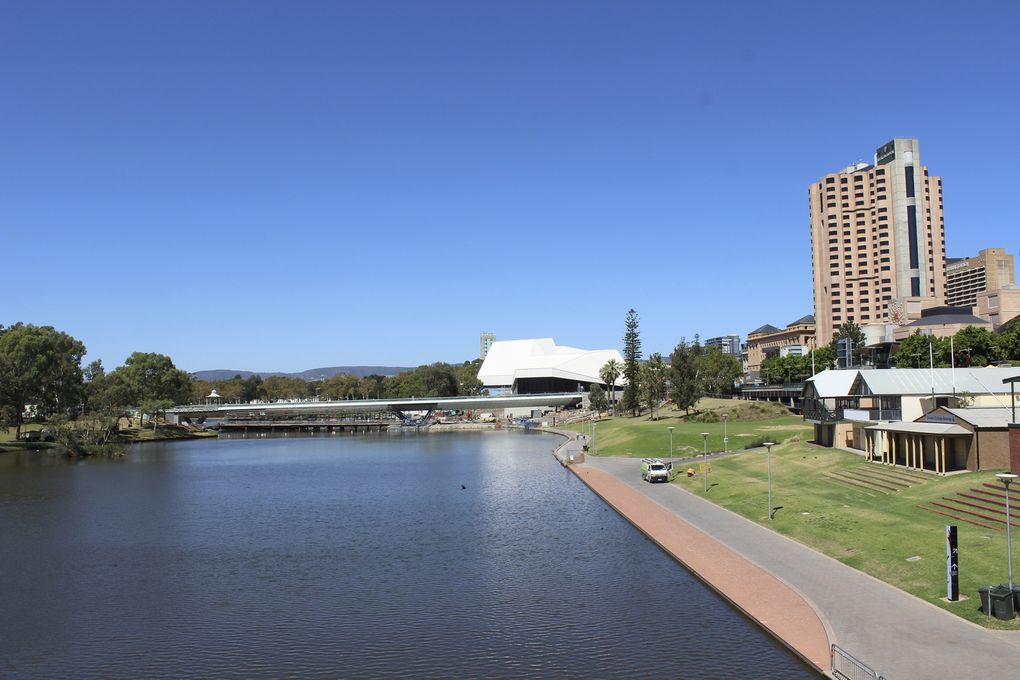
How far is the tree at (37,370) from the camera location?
348 feet

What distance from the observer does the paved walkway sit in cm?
1745

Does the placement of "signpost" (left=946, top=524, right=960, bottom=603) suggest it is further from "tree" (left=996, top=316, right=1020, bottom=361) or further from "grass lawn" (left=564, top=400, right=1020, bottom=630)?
"tree" (left=996, top=316, right=1020, bottom=361)

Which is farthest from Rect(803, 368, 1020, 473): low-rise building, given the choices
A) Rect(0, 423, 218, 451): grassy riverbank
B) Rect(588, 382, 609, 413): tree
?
Rect(0, 423, 218, 451): grassy riverbank

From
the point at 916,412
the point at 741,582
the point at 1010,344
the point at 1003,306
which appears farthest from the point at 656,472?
the point at 1003,306

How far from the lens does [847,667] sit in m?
17.5

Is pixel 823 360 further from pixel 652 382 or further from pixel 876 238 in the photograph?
pixel 876 238

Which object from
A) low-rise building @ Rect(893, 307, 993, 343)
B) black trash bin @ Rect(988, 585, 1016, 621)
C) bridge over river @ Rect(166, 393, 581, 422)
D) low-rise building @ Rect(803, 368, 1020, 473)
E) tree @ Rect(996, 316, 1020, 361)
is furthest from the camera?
bridge over river @ Rect(166, 393, 581, 422)

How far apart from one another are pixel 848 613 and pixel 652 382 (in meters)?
96.2

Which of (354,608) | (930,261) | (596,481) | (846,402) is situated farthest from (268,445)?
(930,261)

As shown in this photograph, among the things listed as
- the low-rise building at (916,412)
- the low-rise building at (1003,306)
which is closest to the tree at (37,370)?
the low-rise building at (916,412)

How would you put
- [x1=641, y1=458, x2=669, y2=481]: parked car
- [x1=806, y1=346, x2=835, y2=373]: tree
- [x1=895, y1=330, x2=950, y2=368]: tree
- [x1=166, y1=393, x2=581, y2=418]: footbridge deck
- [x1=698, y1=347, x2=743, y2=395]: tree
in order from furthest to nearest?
[x1=166, y1=393, x2=581, y2=418]: footbridge deck < [x1=698, y1=347, x2=743, y2=395]: tree < [x1=806, y1=346, x2=835, y2=373]: tree < [x1=895, y1=330, x2=950, y2=368]: tree < [x1=641, y1=458, x2=669, y2=481]: parked car

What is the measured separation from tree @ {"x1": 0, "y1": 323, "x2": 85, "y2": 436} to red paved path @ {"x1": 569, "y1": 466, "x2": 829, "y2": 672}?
95647 millimetres

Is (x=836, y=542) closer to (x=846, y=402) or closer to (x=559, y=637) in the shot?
(x=559, y=637)

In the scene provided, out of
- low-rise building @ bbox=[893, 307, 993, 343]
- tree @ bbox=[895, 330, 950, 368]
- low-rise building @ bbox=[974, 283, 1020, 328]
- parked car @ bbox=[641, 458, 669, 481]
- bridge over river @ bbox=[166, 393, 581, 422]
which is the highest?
low-rise building @ bbox=[974, 283, 1020, 328]
